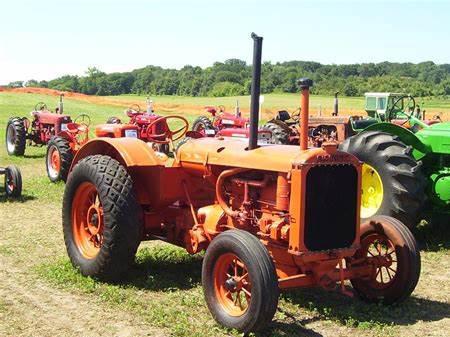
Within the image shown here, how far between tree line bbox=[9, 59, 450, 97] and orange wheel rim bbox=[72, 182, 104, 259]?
4911cm

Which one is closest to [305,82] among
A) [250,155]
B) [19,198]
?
[250,155]

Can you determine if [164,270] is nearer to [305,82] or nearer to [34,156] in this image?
[305,82]

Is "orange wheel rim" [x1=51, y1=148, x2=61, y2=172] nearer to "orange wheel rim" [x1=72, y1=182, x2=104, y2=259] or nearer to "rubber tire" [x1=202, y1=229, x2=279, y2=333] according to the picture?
"orange wheel rim" [x1=72, y1=182, x2=104, y2=259]

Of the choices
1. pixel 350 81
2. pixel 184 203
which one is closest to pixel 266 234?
pixel 184 203

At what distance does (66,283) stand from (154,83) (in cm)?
7868

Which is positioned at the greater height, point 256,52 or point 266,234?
point 256,52

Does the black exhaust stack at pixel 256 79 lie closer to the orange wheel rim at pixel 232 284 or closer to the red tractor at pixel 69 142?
the orange wheel rim at pixel 232 284

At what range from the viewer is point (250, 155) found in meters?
4.75

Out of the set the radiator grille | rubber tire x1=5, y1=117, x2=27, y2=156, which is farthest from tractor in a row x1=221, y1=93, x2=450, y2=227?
rubber tire x1=5, y1=117, x2=27, y2=156

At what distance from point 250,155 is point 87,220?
6.30 feet

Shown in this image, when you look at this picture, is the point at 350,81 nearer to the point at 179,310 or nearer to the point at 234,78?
the point at 234,78

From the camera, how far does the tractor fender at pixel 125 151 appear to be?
5418 millimetres

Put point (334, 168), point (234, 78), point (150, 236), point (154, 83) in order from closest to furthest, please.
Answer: point (334, 168) → point (150, 236) → point (234, 78) → point (154, 83)

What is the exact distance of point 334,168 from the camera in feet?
14.5
